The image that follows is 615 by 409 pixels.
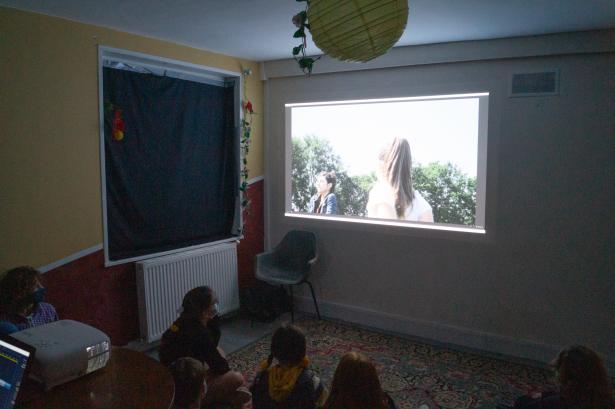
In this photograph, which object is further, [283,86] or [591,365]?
[283,86]

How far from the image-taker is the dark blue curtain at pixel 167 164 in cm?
357

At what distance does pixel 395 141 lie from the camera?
14.2 feet

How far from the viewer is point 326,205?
186 inches

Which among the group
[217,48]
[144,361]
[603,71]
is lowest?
[144,361]

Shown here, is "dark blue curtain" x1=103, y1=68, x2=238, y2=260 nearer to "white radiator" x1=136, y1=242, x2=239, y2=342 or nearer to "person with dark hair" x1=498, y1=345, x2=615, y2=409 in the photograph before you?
"white radiator" x1=136, y1=242, x2=239, y2=342

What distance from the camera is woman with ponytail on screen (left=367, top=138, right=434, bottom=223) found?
4.24 meters

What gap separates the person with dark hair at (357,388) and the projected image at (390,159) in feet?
8.27

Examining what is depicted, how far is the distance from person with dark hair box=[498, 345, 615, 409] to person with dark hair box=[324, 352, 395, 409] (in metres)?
0.73

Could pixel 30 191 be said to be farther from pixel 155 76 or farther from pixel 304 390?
pixel 304 390

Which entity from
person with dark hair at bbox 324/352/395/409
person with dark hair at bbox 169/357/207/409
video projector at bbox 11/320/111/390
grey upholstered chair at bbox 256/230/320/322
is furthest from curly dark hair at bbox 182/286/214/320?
grey upholstered chair at bbox 256/230/320/322

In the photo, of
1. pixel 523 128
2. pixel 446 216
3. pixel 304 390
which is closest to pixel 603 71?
pixel 523 128

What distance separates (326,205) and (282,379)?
2.84 metres

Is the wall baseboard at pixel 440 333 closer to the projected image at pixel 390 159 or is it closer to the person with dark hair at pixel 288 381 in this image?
the projected image at pixel 390 159

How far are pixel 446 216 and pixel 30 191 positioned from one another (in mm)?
3149
